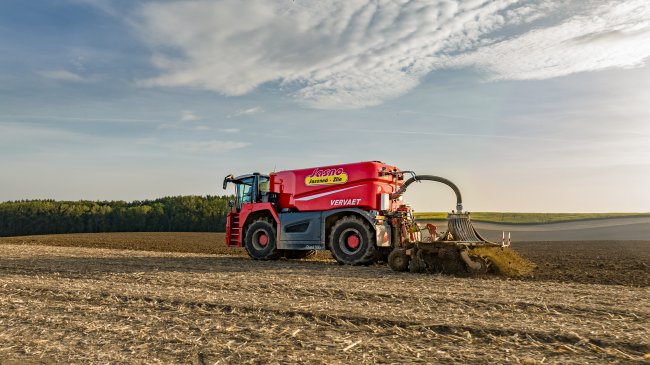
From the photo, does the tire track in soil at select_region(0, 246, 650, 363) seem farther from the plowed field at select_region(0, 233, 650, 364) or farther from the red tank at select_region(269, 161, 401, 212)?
the red tank at select_region(269, 161, 401, 212)

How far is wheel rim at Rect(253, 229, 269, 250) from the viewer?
18719mm

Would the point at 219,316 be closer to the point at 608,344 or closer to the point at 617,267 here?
the point at 608,344

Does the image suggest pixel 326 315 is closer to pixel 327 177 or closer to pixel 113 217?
pixel 327 177

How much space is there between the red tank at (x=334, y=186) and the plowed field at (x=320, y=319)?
4.08 metres

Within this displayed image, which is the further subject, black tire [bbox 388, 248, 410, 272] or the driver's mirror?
the driver's mirror

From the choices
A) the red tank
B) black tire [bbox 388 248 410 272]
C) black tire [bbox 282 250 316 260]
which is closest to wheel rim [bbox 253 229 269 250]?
black tire [bbox 282 250 316 260]

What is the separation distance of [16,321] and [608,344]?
8.30m

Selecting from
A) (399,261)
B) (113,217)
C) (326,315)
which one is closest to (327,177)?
(399,261)

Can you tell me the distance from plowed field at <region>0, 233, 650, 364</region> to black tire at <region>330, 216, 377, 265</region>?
9.96ft

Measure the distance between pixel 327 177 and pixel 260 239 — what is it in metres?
3.58

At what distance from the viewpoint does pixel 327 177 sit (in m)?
17.4

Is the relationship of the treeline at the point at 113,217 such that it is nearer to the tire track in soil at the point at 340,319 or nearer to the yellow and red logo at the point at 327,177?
the yellow and red logo at the point at 327,177

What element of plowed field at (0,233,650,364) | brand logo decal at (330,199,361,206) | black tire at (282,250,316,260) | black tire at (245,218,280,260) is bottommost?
plowed field at (0,233,650,364)

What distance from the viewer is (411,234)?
16.2 m
